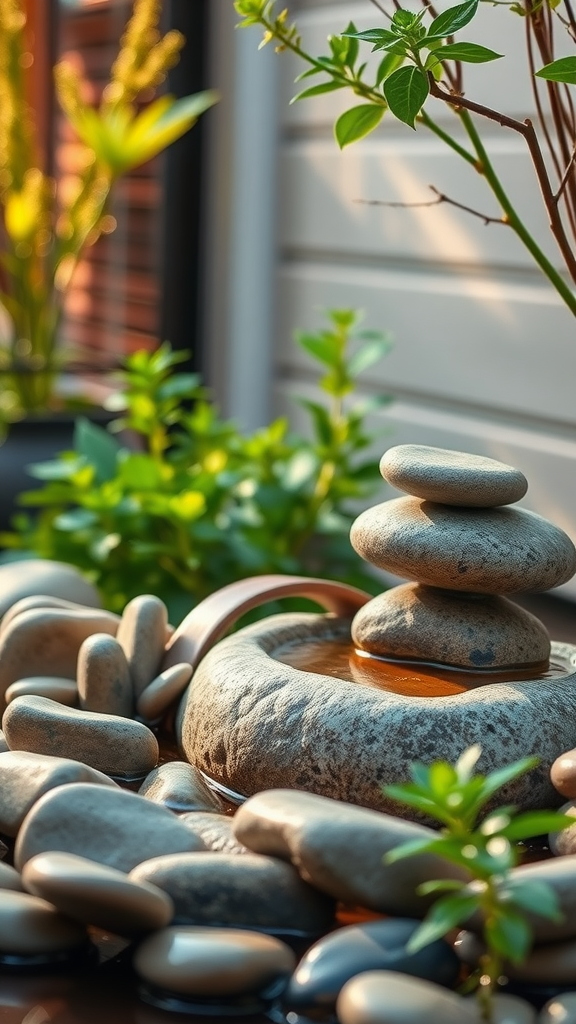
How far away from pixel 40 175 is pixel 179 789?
2.45 meters

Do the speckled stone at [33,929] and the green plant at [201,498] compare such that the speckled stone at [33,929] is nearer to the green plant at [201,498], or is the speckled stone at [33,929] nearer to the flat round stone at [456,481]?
the flat round stone at [456,481]

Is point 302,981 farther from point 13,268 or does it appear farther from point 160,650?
point 13,268

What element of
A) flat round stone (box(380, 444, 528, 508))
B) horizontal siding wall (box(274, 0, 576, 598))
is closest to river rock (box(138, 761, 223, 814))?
flat round stone (box(380, 444, 528, 508))

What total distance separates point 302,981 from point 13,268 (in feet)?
8.82

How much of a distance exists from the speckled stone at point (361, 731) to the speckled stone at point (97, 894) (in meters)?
0.26

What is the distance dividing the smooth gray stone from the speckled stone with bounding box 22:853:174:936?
0.26 ft

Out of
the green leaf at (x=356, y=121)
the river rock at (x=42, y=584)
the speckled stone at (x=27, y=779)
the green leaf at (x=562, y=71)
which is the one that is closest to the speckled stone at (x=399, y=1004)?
the speckled stone at (x=27, y=779)

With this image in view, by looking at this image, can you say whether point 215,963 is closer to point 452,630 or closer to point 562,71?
point 452,630

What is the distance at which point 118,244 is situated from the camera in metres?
4.40

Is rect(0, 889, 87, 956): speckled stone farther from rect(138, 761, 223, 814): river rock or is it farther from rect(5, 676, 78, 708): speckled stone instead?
rect(5, 676, 78, 708): speckled stone

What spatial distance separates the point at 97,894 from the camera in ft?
3.02

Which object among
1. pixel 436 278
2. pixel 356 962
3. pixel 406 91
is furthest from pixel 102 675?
pixel 436 278

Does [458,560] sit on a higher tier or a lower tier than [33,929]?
higher

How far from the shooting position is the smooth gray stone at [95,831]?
41.0 inches
